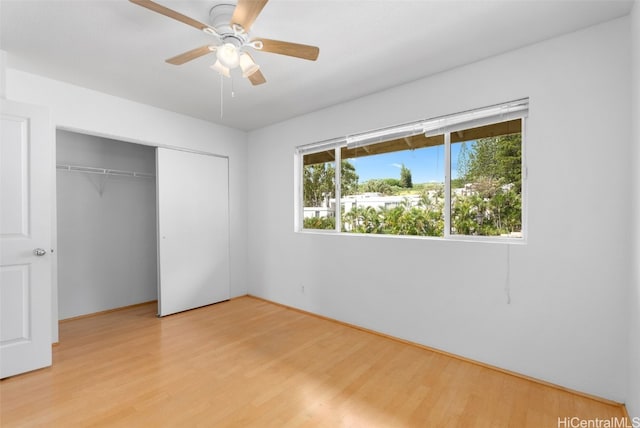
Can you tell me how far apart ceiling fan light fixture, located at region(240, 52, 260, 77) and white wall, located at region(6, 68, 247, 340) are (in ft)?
6.91

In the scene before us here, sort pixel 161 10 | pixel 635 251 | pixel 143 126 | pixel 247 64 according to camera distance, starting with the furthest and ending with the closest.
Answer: pixel 143 126 < pixel 247 64 < pixel 635 251 < pixel 161 10

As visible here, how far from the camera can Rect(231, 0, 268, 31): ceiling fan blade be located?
1503 mm

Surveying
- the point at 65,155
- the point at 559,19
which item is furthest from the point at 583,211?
the point at 65,155

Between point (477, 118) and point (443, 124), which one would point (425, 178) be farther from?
point (477, 118)

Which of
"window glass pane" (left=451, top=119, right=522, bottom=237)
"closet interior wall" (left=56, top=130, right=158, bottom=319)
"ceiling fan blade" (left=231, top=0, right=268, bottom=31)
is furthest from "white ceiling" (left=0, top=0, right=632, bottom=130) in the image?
"closet interior wall" (left=56, top=130, right=158, bottom=319)

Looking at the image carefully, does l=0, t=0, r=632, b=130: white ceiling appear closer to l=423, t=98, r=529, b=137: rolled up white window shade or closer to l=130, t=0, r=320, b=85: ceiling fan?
l=130, t=0, r=320, b=85: ceiling fan

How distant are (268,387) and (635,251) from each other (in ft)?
8.28

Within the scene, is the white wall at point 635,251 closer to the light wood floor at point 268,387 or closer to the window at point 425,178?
the light wood floor at point 268,387

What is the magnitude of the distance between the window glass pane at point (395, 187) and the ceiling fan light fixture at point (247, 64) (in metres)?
1.71

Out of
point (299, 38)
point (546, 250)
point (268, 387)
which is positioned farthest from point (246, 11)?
point (546, 250)

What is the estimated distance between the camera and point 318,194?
3.91m

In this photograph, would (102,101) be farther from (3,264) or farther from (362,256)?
(362,256)

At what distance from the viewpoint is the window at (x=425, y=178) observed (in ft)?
8.17

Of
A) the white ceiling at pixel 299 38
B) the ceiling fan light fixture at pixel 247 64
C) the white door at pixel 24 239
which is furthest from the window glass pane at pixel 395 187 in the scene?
the white door at pixel 24 239
